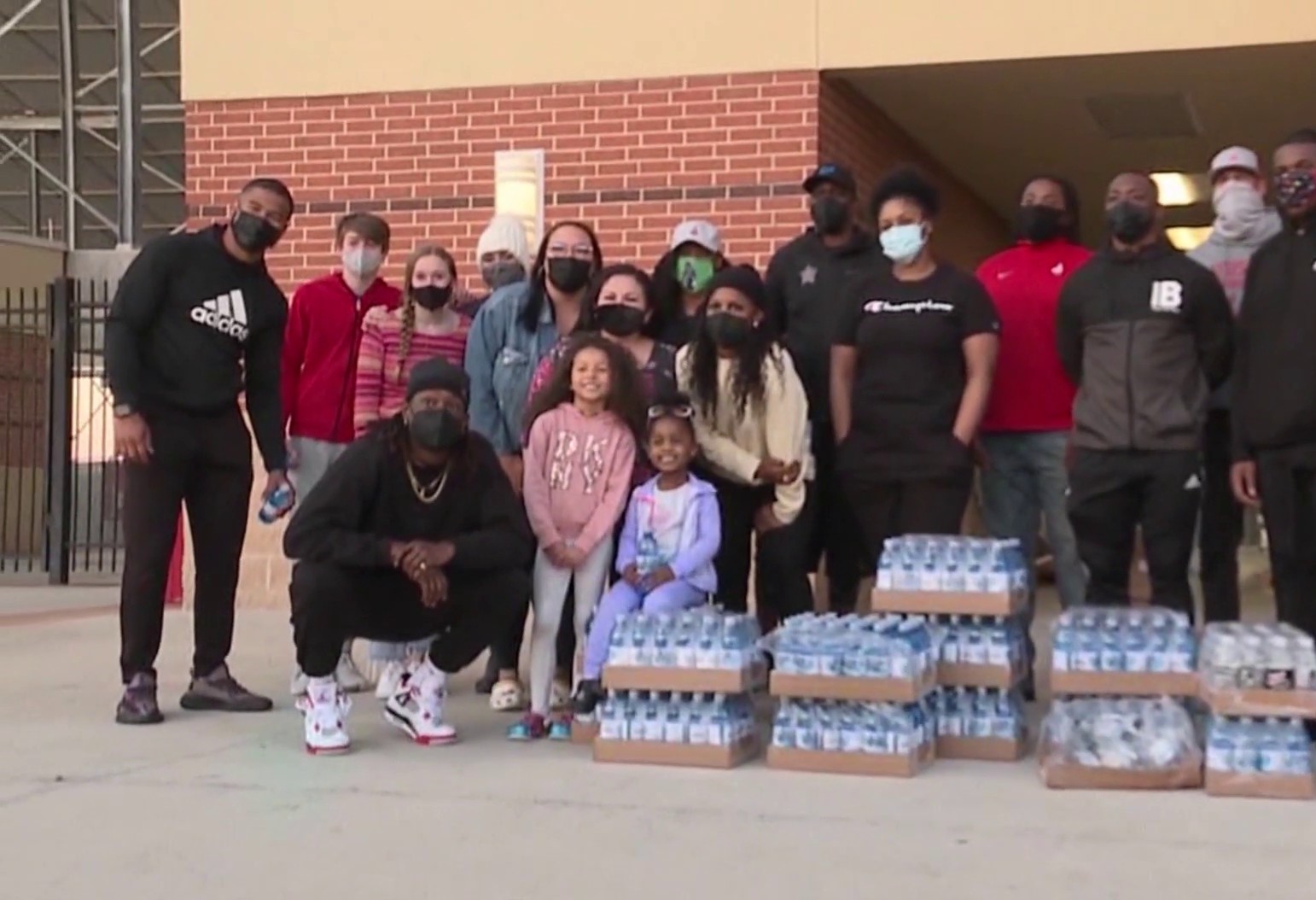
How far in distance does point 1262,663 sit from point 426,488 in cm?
285

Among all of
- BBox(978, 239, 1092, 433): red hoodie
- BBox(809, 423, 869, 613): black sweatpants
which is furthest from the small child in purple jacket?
BBox(978, 239, 1092, 433): red hoodie

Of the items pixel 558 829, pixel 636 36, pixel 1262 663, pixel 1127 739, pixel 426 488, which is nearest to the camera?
pixel 558 829

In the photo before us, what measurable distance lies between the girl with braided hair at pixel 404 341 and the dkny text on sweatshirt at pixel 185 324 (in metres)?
0.45

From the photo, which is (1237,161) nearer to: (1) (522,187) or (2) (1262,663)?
(2) (1262,663)

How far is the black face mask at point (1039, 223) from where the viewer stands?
7211 mm

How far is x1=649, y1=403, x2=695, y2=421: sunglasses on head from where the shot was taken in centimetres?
641

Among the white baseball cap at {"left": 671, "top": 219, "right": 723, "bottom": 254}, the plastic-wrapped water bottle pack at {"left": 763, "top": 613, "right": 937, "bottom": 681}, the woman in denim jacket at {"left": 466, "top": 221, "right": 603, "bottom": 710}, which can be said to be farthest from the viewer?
the white baseball cap at {"left": 671, "top": 219, "right": 723, "bottom": 254}

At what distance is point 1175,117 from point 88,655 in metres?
7.45

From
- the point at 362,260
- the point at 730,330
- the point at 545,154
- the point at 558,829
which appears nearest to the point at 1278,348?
the point at 730,330

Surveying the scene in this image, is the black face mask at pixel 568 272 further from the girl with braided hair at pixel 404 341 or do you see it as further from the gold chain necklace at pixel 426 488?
the gold chain necklace at pixel 426 488

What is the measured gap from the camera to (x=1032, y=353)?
284 inches

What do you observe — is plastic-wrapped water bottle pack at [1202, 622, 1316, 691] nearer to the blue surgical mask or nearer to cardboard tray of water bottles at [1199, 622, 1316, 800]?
cardboard tray of water bottles at [1199, 622, 1316, 800]

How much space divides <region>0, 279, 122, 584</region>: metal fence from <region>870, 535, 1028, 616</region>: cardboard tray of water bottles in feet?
20.6

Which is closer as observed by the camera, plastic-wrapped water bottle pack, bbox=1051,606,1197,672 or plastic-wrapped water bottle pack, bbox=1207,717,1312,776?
plastic-wrapped water bottle pack, bbox=1207,717,1312,776
